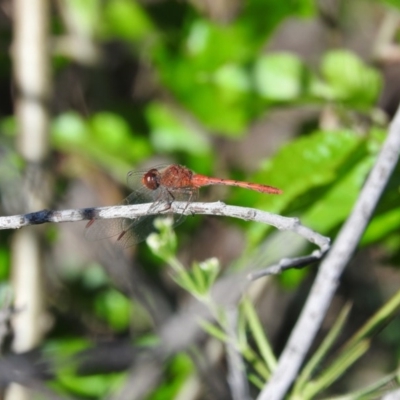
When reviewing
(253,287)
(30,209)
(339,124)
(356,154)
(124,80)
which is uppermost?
(124,80)

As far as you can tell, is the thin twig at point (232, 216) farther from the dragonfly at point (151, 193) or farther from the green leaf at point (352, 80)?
the green leaf at point (352, 80)

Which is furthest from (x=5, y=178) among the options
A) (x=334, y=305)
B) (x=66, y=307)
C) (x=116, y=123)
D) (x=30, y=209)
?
(x=334, y=305)

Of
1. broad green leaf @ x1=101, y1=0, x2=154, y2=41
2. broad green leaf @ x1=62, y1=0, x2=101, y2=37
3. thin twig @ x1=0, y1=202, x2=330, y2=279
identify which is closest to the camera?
thin twig @ x1=0, y1=202, x2=330, y2=279

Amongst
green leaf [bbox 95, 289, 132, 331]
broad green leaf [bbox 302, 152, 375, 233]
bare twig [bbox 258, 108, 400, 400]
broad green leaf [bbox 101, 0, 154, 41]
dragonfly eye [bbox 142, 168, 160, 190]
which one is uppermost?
broad green leaf [bbox 101, 0, 154, 41]

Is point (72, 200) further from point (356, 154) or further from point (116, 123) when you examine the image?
point (356, 154)

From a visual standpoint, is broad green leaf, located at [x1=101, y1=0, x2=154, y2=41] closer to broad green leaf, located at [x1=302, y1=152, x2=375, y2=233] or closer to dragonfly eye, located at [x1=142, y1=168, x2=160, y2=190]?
dragonfly eye, located at [x1=142, y1=168, x2=160, y2=190]

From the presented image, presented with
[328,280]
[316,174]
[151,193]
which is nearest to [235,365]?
[328,280]

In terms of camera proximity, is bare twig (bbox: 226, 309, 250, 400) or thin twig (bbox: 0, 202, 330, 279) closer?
thin twig (bbox: 0, 202, 330, 279)

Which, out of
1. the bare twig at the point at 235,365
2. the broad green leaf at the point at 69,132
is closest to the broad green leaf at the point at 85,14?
the broad green leaf at the point at 69,132

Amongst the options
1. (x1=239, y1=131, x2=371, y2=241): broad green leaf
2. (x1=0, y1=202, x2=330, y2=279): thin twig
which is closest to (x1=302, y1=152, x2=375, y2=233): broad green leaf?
(x1=239, y1=131, x2=371, y2=241): broad green leaf
